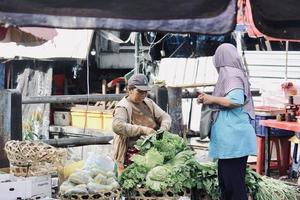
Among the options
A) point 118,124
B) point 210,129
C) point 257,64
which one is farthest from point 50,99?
point 257,64

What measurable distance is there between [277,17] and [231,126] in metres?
2.67

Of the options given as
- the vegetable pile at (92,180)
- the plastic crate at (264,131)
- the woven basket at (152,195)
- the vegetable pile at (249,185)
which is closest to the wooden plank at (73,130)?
the plastic crate at (264,131)

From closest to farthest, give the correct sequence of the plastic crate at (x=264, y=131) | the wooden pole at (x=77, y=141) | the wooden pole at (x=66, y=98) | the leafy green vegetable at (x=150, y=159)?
the leafy green vegetable at (x=150, y=159) < the wooden pole at (x=77, y=141) < the wooden pole at (x=66, y=98) < the plastic crate at (x=264, y=131)

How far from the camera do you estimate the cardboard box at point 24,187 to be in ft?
16.5

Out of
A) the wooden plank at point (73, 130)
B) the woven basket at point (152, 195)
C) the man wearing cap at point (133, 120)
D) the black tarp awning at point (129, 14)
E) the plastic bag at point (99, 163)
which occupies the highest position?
the black tarp awning at point (129, 14)

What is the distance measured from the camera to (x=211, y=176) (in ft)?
18.8

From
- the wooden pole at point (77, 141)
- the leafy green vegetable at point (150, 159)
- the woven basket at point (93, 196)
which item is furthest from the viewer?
the wooden pole at point (77, 141)

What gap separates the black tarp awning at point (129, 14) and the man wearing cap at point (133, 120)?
3540mm

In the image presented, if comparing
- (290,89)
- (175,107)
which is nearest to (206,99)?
(175,107)

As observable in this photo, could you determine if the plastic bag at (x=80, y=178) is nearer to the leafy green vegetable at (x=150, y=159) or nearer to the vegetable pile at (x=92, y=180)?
the vegetable pile at (x=92, y=180)

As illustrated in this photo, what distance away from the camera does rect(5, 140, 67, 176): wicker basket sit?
534 centimetres

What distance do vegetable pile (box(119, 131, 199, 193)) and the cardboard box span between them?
2.30ft

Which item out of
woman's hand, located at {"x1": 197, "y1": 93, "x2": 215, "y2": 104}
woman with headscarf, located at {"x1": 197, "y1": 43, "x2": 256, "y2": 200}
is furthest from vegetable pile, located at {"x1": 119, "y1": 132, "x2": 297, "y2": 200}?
woman's hand, located at {"x1": 197, "y1": 93, "x2": 215, "y2": 104}

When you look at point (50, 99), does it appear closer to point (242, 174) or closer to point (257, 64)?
point (242, 174)
